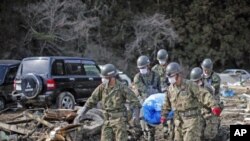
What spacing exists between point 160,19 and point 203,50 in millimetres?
4319

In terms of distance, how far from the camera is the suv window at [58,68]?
13.7 m

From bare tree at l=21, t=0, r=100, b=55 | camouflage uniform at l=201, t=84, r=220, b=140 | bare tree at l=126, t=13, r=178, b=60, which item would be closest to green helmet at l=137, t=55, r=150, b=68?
camouflage uniform at l=201, t=84, r=220, b=140

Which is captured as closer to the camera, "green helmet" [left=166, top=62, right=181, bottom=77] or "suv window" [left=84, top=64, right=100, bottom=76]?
"green helmet" [left=166, top=62, right=181, bottom=77]

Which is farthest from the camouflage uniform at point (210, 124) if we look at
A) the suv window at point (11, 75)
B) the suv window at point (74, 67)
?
the suv window at point (11, 75)

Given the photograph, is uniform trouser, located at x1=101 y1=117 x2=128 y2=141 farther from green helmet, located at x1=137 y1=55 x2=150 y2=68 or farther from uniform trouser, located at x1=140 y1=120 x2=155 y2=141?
green helmet, located at x1=137 y1=55 x2=150 y2=68

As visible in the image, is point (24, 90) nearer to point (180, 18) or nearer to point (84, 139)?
point (84, 139)

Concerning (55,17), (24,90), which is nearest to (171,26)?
(55,17)

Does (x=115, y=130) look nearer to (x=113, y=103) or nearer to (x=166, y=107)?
(x=113, y=103)

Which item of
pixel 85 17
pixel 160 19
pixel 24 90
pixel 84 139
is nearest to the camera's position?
pixel 84 139

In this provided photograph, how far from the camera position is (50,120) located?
9977 mm

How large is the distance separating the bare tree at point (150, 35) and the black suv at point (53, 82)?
2017 centimetres

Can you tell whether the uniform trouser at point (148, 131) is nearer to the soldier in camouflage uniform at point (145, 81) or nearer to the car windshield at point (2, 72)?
the soldier in camouflage uniform at point (145, 81)

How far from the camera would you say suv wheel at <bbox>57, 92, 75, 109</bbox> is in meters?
13.7

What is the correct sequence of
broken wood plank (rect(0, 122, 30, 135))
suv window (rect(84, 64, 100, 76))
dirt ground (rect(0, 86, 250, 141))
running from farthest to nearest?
suv window (rect(84, 64, 100, 76)), dirt ground (rect(0, 86, 250, 141)), broken wood plank (rect(0, 122, 30, 135))
